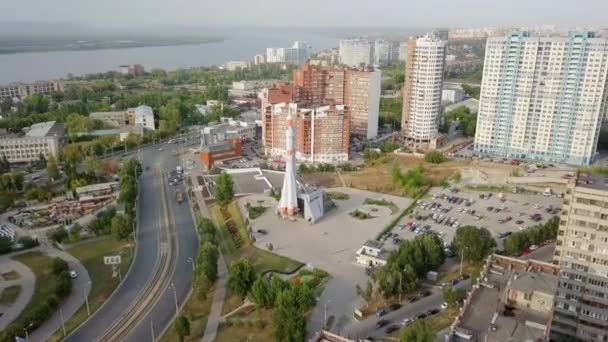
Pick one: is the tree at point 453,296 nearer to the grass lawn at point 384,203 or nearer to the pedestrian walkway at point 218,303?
the pedestrian walkway at point 218,303

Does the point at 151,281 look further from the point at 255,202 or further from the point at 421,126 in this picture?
the point at 421,126

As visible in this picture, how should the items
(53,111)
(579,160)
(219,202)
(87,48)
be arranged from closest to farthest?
(219,202)
(579,160)
(53,111)
(87,48)

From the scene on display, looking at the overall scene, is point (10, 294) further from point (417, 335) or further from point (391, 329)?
point (417, 335)

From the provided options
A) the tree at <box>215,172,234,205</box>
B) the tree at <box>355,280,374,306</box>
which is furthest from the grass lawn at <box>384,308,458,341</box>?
the tree at <box>215,172,234,205</box>

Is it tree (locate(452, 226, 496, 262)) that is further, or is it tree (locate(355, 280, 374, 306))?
tree (locate(452, 226, 496, 262))

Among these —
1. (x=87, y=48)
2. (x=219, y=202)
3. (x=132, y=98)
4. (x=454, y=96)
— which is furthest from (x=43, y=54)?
(x=219, y=202)

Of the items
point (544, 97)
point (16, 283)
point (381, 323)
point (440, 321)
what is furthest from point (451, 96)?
point (16, 283)

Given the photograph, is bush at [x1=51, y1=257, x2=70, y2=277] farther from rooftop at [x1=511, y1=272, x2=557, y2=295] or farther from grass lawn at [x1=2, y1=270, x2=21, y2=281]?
rooftop at [x1=511, y1=272, x2=557, y2=295]
